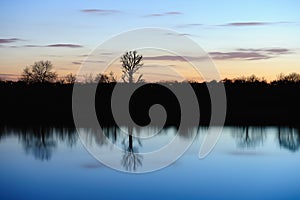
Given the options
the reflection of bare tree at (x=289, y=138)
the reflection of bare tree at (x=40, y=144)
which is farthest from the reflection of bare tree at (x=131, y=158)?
the reflection of bare tree at (x=289, y=138)

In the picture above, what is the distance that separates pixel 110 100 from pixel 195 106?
6.22 m

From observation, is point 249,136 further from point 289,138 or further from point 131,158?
point 131,158

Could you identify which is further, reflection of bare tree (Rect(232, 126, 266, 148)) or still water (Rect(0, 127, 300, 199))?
reflection of bare tree (Rect(232, 126, 266, 148))

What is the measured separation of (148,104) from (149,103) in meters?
0.18

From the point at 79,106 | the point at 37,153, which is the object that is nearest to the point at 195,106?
the point at 79,106

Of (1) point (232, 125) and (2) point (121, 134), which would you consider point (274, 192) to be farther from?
(1) point (232, 125)

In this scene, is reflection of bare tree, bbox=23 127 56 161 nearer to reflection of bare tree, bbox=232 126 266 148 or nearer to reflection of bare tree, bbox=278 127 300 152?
reflection of bare tree, bbox=232 126 266 148

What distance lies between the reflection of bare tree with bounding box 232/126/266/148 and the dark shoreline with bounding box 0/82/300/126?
2.66 metres

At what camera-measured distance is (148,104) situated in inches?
1282

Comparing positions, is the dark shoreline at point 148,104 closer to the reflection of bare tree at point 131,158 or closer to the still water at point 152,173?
the still water at point 152,173

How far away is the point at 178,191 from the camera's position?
1005 centimetres

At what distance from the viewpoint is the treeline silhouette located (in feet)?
90.3

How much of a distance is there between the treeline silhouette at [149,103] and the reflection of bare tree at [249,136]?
10.8 ft

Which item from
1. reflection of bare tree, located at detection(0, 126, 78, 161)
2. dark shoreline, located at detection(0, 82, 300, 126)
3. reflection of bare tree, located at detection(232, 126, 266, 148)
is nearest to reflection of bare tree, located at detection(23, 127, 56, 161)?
reflection of bare tree, located at detection(0, 126, 78, 161)
